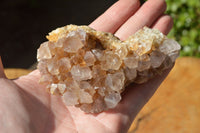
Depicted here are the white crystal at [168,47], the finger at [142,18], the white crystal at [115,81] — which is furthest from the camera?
the finger at [142,18]

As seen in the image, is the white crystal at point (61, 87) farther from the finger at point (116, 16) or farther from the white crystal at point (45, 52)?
the finger at point (116, 16)

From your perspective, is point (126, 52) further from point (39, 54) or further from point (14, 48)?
point (14, 48)

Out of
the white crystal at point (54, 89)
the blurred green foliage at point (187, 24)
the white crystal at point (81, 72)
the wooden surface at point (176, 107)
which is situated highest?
the white crystal at point (81, 72)

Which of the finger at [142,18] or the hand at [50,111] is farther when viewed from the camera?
the finger at [142,18]

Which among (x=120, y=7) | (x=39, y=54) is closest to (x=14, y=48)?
(x=120, y=7)

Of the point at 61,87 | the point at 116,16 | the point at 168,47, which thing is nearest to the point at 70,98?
the point at 61,87

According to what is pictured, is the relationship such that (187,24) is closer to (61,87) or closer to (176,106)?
(176,106)

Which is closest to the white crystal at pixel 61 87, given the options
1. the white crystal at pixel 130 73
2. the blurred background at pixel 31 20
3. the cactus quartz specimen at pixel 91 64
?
the cactus quartz specimen at pixel 91 64
